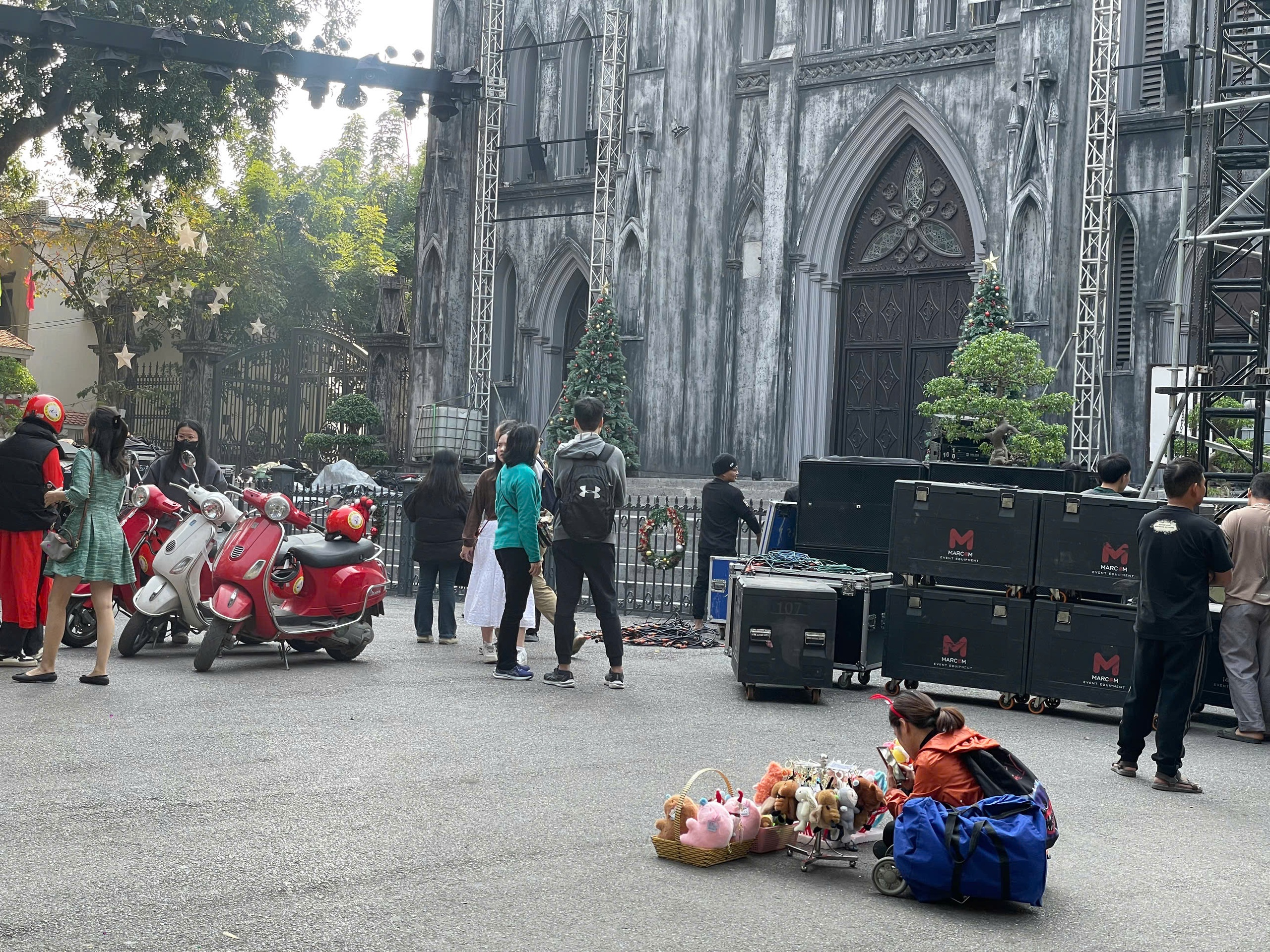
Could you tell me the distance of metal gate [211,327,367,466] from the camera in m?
30.0

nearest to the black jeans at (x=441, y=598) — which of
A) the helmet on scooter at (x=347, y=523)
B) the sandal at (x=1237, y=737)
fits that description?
the helmet on scooter at (x=347, y=523)

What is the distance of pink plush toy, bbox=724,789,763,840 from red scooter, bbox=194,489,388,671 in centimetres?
581

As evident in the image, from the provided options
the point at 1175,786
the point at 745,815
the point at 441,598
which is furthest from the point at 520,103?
the point at 745,815

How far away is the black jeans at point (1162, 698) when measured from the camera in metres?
8.02

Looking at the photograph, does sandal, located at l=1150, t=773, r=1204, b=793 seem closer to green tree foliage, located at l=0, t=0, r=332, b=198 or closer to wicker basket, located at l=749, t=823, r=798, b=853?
wicker basket, located at l=749, t=823, r=798, b=853

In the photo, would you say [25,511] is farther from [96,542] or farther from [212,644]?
[212,644]

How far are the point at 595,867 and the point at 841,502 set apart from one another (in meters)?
7.01

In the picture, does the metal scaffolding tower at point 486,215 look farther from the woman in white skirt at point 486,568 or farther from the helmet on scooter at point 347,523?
the helmet on scooter at point 347,523

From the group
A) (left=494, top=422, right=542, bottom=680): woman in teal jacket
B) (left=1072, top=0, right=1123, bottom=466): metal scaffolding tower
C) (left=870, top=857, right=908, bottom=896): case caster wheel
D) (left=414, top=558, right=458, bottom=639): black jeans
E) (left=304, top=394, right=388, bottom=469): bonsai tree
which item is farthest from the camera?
(left=304, top=394, right=388, bottom=469): bonsai tree

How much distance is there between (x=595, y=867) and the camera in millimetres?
5738

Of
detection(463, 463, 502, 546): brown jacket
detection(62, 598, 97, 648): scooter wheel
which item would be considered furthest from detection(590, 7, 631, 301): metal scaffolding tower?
detection(62, 598, 97, 648): scooter wheel

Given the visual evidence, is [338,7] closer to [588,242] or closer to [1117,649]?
[588,242]

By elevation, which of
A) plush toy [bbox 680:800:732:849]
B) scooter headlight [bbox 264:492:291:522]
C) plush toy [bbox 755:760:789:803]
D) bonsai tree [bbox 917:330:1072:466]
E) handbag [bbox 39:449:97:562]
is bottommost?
plush toy [bbox 680:800:732:849]

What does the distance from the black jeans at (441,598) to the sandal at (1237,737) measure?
6.44 m
